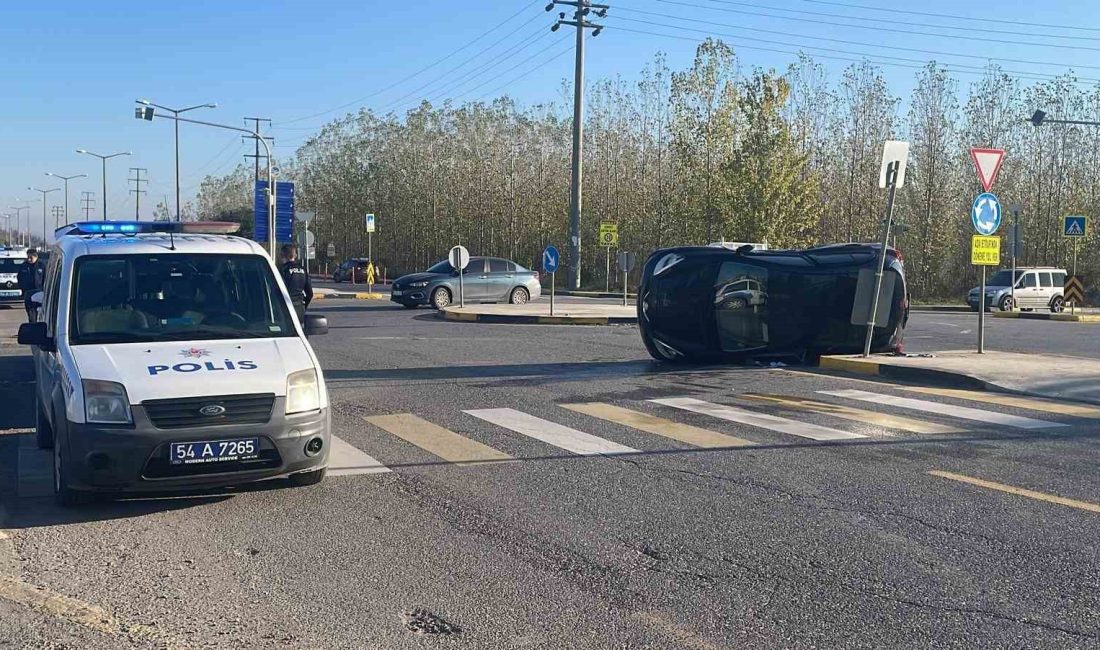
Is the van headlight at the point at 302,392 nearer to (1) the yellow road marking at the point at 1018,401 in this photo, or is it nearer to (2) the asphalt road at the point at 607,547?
(2) the asphalt road at the point at 607,547

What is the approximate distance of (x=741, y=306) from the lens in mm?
15500

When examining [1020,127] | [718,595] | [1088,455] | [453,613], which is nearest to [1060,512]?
[1088,455]

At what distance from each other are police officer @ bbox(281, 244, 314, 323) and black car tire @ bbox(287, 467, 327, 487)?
383 cm

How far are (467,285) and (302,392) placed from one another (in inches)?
965

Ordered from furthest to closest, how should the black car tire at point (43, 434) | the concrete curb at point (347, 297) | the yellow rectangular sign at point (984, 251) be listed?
the concrete curb at point (347, 297), the yellow rectangular sign at point (984, 251), the black car tire at point (43, 434)

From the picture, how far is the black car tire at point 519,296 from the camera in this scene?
106 feet

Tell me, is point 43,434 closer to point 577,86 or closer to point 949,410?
point 949,410

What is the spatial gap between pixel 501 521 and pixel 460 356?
1047 cm

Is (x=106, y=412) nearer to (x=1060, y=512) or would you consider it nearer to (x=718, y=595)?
(x=718, y=595)


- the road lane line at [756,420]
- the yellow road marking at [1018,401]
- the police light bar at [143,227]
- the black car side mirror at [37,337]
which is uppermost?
the police light bar at [143,227]

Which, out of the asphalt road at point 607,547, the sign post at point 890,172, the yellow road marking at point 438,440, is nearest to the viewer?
the asphalt road at point 607,547

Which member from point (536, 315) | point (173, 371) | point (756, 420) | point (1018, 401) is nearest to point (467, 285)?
point (536, 315)

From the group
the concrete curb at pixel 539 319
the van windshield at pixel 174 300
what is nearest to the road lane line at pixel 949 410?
the van windshield at pixel 174 300

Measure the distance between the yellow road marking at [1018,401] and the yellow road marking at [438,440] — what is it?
21.0 feet
